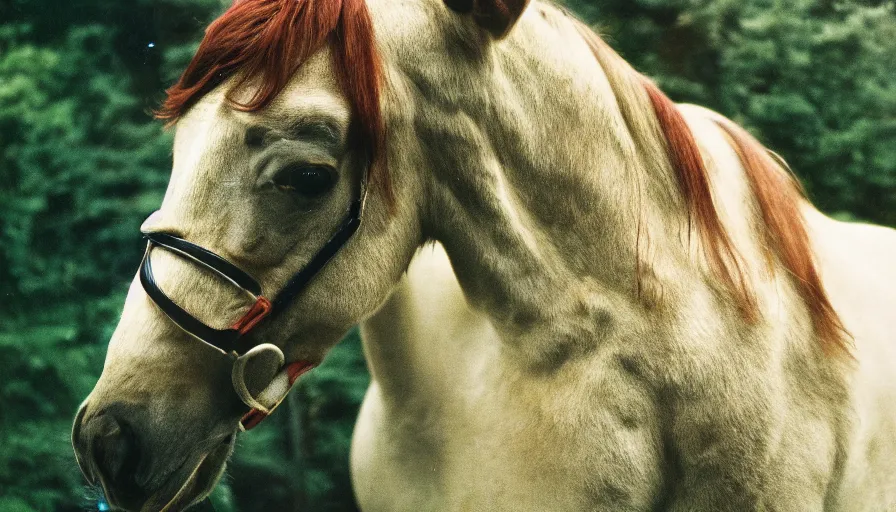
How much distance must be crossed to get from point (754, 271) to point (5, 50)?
7.56ft

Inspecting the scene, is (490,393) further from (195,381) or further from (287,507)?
(287,507)

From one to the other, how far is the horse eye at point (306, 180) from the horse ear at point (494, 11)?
0.33m

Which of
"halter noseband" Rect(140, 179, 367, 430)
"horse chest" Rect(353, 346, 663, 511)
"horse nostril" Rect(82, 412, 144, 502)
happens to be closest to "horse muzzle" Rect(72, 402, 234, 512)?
"horse nostril" Rect(82, 412, 144, 502)

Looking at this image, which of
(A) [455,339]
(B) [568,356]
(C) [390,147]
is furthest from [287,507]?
(C) [390,147]

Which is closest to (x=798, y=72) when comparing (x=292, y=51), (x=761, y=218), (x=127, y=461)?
(x=761, y=218)

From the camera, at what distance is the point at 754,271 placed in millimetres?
1506

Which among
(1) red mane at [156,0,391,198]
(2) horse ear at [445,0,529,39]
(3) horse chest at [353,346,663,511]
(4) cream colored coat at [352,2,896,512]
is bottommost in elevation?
(3) horse chest at [353,346,663,511]

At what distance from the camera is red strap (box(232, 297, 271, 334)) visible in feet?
4.06

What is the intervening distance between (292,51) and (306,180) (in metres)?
0.19

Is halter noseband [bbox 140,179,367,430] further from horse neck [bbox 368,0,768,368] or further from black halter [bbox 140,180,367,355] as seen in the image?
horse neck [bbox 368,0,768,368]

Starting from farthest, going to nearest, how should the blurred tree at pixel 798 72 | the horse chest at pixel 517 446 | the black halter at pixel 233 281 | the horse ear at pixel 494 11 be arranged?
the blurred tree at pixel 798 72
the horse chest at pixel 517 446
the horse ear at pixel 494 11
the black halter at pixel 233 281

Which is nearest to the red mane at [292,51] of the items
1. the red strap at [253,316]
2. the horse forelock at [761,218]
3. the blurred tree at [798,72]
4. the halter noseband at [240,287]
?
the halter noseband at [240,287]

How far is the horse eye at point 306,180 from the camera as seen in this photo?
1251 mm

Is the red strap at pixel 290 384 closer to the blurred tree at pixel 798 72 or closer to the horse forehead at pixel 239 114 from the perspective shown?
the horse forehead at pixel 239 114
